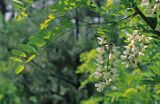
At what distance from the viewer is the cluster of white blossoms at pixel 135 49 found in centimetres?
187

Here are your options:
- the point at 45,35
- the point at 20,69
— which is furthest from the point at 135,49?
the point at 20,69

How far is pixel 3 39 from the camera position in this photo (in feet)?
29.9

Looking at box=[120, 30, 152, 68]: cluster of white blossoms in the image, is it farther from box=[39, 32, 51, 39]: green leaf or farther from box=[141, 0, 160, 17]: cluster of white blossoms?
box=[39, 32, 51, 39]: green leaf

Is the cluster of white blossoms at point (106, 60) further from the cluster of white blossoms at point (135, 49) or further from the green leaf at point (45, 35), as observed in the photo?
the green leaf at point (45, 35)

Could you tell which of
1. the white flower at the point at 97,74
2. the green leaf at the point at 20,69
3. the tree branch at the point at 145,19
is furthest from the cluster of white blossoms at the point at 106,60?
the green leaf at the point at 20,69

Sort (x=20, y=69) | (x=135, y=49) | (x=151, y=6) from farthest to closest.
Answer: (x=20, y=69) → (x=135, y=49) → (x=151, y=6)

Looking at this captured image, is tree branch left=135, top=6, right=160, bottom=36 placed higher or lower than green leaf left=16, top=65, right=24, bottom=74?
higher

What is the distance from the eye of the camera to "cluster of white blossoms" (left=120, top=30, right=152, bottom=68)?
6.14 ft

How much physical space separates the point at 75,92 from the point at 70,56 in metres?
0.68

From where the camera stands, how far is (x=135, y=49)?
73.5 inches

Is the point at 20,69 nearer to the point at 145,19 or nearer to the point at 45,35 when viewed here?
the point at 45,35

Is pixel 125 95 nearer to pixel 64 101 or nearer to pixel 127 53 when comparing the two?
pixel 127 53

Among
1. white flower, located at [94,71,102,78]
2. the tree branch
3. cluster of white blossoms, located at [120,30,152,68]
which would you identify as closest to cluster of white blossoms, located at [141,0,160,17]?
the tree branch

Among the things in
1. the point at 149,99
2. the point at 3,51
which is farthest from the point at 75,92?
the point at 149,99
